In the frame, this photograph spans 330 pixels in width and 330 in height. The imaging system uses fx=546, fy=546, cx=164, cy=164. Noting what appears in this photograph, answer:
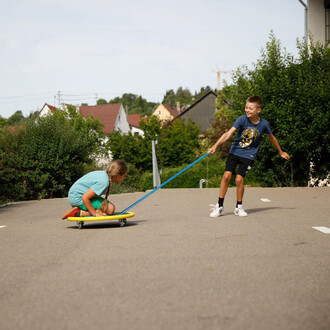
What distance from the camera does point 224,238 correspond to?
611 cm

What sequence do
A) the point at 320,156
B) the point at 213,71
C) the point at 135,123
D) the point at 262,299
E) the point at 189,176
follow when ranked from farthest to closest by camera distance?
the point at 135,123
the point at 213,71
the point at 189,176
the point at 320,156
the point at 262,299

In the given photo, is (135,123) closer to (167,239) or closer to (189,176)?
(189,176)

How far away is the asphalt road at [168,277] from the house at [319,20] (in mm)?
17966

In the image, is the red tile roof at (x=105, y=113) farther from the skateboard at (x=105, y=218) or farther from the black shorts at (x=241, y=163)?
the skateboard at (x=105, y=218)

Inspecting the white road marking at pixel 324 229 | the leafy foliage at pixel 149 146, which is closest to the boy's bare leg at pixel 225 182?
the white road marking at pixel 324 229

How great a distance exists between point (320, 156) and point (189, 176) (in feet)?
49.1

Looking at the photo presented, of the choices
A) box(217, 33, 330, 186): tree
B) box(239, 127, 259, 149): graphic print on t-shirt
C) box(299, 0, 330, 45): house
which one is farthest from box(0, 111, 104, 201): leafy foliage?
box(299, 0, 330, 45): house

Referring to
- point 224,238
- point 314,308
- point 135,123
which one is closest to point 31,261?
point 224,238

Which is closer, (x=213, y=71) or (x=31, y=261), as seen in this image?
(x=31, y=261)

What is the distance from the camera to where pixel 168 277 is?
4.11m

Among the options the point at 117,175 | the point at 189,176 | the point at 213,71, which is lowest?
the point at 189,176

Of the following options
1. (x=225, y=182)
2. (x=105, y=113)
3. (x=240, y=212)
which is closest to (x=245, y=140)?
(x=225, y=182)

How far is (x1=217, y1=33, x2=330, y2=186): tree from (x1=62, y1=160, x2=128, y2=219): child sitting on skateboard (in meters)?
11.6

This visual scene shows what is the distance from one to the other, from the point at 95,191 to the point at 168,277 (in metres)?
3.31
